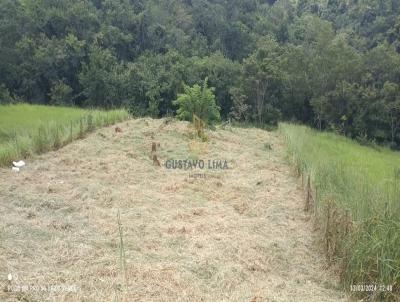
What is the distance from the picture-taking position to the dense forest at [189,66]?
55.9 feet

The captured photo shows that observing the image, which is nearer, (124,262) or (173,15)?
(124,262)

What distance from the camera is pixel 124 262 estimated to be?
10.5 feet

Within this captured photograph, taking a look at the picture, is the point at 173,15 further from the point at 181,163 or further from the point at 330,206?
the point at 330,206

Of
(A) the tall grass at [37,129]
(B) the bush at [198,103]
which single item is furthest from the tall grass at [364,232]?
(B) the bush at [198,103]

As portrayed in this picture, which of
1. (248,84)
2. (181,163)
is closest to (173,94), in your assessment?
(248,84)

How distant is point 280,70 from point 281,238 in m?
14.9

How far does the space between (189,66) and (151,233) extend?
16863mm

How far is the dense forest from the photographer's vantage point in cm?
1705

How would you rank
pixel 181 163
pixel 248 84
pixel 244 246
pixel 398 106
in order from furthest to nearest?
pixel 248 84
pixel 398 106
pixel 181 163
pixel 244 246

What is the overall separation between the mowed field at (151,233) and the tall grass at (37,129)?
0.29m
